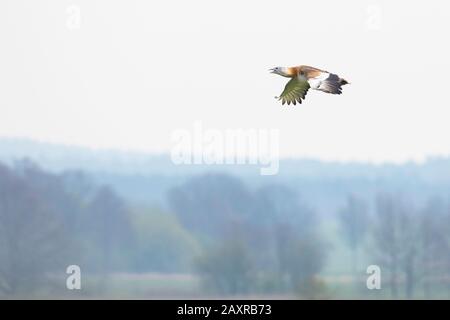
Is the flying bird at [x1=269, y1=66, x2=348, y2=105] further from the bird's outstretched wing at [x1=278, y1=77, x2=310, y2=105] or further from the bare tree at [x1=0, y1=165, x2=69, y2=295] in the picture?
the bare tree at [x1=0, y1=165, x2=69, y2=295]

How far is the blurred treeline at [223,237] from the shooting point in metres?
23.0

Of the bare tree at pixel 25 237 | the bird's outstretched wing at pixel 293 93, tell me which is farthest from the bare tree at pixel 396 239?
the bird's outstretched wing at pixel 293 93

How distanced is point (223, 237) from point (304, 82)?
14.0 meters

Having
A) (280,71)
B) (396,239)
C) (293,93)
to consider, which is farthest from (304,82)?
(396,239)

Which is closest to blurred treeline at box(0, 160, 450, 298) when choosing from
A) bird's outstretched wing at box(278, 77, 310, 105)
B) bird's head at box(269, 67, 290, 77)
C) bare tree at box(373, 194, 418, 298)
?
bare tree at box(373, 194, 418, 298)

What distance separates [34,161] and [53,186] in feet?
2.32

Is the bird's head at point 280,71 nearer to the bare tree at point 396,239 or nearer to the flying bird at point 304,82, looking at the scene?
the flying bird at point 304,82

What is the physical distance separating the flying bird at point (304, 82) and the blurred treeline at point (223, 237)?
451 inches

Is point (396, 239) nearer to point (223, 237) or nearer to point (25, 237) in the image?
point (223, 237)

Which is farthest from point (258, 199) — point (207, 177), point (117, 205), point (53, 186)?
point (53, 186)

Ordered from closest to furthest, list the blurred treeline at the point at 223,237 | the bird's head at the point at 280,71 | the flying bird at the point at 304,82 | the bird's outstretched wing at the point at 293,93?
the flying bird at the point at 304,82 → the bird's head at the point at 280,71 → the bird's outstretched wing at the point at 293,93 → the blurred treeline at the point at 223,237

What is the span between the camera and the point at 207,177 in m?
26.0

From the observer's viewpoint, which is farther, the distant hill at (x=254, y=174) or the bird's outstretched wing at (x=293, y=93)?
the distant hill at (x=254, y=174)

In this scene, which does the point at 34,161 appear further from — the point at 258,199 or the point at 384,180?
the point at 384,180
